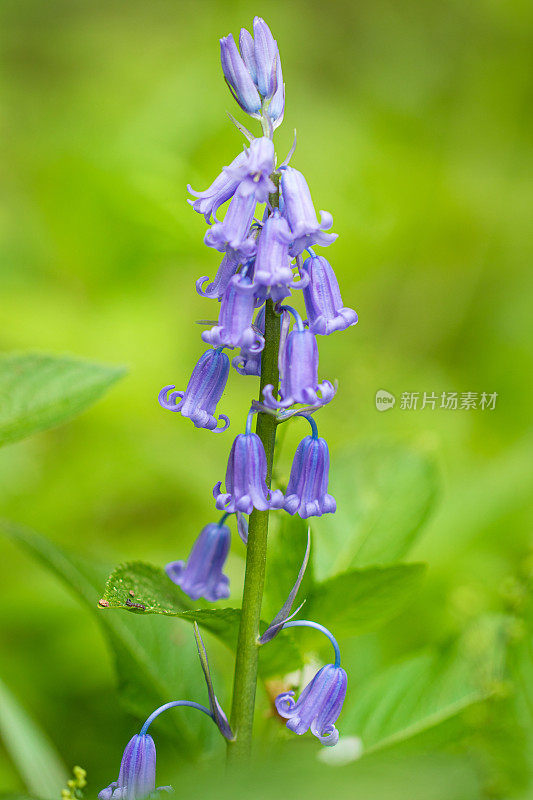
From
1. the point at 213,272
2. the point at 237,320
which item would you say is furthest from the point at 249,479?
the point at 213,272

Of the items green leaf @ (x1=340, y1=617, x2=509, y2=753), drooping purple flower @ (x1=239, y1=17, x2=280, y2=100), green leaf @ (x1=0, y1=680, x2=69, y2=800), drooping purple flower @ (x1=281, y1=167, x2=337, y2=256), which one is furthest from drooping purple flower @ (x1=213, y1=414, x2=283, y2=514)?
green leaf @ (x1=0, y1=680, x2=69, y2=800)

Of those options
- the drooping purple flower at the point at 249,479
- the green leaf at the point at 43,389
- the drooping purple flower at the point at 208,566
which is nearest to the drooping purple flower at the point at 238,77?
the drooping purple flower at the point at 249,479

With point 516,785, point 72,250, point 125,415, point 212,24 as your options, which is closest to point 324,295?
point 516,785

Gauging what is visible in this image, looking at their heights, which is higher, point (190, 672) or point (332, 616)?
point (332, 616)

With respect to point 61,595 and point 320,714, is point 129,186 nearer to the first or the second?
point 61,595

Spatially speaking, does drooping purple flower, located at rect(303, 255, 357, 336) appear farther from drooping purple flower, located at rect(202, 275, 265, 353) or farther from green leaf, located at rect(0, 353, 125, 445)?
green leaf, located at rect(0, 353, 125, 445)

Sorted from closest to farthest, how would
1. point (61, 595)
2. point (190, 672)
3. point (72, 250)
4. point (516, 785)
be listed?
point (516, 785) < point (190, 672) < point (61, 595) < point (72, 250)
